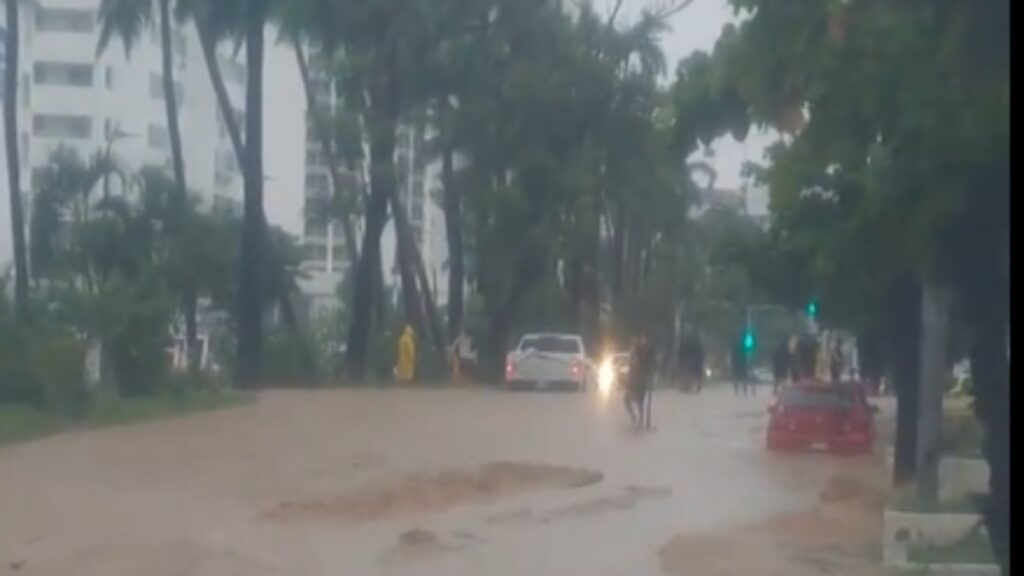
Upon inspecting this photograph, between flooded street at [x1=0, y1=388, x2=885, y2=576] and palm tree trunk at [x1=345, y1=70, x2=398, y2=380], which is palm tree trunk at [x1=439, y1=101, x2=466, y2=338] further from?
flooded street at [x1=0, y1=388, x2=885, y2=576]

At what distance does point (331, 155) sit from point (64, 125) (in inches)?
910

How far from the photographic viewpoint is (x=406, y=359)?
51750 millimetres

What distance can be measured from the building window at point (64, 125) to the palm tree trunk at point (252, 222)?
30.3 meters

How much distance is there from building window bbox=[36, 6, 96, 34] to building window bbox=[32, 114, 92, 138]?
294cm

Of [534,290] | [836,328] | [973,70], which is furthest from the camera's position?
[534,290]

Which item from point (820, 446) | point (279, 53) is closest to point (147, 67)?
point (279, 53)

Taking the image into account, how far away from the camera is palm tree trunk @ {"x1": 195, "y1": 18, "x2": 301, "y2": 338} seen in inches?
2060

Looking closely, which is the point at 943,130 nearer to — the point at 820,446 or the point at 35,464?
the point at 35,464

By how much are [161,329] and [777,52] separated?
2543cm

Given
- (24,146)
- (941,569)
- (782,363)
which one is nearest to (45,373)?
(782,363)

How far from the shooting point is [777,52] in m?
13.9

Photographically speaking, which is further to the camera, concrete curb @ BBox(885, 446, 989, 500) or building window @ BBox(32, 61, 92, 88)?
building window @ BBox(32, 61, 92, 88)

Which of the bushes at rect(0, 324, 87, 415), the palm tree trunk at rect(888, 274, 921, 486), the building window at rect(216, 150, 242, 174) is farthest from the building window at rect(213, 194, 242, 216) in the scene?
the palm tree trunk at rect(888, 274, 921, 486)

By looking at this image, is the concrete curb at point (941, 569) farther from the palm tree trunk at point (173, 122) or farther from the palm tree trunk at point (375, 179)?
the palm tree trunk at point (375, 179)
